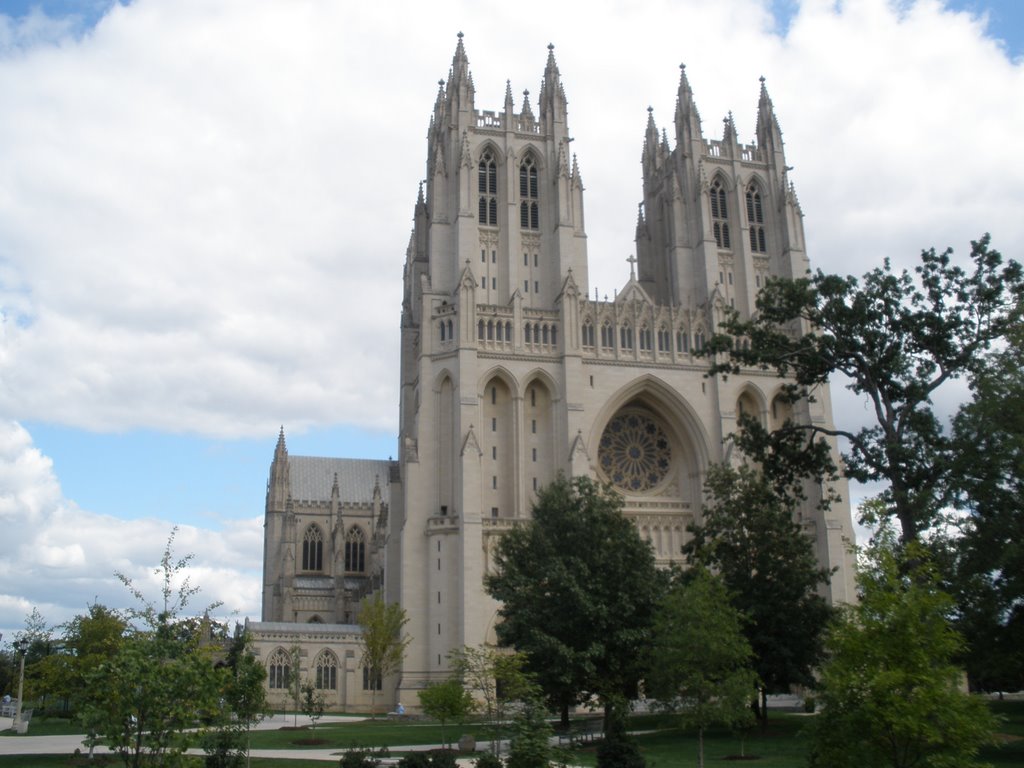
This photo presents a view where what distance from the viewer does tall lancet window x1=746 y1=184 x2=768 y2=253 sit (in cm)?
6694

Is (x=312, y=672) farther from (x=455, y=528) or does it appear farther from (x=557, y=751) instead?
(x=557, y=751)

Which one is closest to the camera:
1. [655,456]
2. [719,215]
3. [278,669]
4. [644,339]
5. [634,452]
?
[278,669]

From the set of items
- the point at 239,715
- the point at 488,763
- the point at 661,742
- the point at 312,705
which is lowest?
Result: the point at 661,742

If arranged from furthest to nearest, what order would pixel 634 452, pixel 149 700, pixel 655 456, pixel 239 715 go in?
1. pixel 655 456
2. pixel 634 452
3. pixel 239 715
4. pixel 149 700

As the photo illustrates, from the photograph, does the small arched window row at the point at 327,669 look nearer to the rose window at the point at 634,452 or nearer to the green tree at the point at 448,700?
the rose window at the point at 634,452

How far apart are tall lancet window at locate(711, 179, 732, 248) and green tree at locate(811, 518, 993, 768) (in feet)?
171

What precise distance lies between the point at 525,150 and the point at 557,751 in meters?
50.6

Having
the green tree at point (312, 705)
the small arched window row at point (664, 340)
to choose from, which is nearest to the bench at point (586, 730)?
the green tree at point (312, 705)

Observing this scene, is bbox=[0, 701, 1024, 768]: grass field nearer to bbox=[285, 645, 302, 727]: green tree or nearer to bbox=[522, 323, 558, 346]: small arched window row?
bbox=[285, 645, 302, 727]: green tree

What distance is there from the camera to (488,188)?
62.6 meters

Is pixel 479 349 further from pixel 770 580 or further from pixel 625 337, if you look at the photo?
pixel 770 580

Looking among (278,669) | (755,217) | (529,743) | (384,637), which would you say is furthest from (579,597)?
(755,217)

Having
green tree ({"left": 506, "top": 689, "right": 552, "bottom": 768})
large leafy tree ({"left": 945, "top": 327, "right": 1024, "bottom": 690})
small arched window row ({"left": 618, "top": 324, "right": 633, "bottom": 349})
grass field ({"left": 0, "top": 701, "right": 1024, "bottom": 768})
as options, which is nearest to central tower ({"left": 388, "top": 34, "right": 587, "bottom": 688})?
small arched window row ({"left": 618, "top": 324, "right": 633, "bottom": 349})

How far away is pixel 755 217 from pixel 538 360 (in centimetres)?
2075
